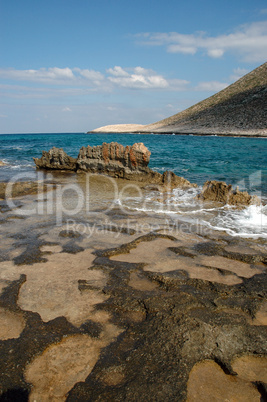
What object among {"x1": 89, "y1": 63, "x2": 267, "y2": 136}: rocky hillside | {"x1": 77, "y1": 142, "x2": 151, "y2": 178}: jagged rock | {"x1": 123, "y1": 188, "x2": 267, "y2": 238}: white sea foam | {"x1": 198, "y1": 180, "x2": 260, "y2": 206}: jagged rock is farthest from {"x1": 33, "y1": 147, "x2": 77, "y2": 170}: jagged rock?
{"x1": 89, "y1": 63, "x2": 267, "y2": 136}: rocky hillside

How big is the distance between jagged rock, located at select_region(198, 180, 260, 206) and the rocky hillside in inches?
1428

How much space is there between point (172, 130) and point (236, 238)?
57066 mm

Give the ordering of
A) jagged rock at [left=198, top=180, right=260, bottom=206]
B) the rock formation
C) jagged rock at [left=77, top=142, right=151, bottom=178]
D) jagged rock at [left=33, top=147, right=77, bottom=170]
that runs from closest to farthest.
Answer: jagged rock at [left=198, top=180, right=260, bottom=206], the rock formation, jagged rock at [left=77, top=142, right=151, bottom=178], jagged rock at [left=33, top=147, right=77, bottom=170]

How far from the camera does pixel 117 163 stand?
10.1m

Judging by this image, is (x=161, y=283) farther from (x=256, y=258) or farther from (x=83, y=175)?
(x=83, y=175)

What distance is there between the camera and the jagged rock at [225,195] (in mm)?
6539

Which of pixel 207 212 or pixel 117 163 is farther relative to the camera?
pixel 117 163

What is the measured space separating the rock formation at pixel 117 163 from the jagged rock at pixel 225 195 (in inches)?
64.0

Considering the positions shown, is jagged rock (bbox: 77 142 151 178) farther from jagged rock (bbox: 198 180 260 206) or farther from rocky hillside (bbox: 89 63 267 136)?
rocky hillside (bbox: 89 63 267 136)

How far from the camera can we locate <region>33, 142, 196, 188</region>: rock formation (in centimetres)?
901

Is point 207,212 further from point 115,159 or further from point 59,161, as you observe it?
point 59,161

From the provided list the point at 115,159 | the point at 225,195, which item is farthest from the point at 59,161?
the point at 225,195

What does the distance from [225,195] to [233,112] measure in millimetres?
48032

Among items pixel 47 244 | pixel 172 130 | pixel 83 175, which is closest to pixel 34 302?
pixel 47 244
